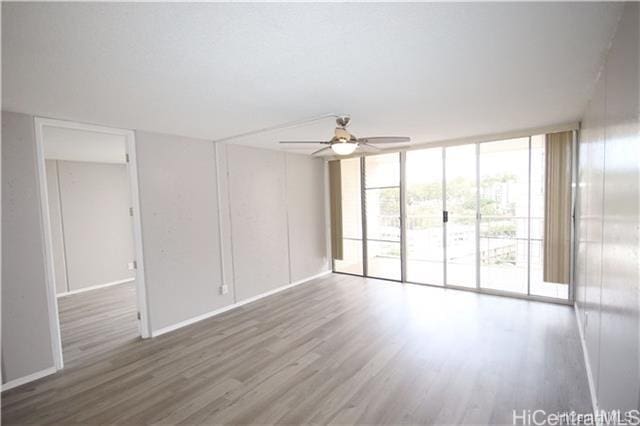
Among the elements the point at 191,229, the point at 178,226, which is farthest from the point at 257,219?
the point at 178,226

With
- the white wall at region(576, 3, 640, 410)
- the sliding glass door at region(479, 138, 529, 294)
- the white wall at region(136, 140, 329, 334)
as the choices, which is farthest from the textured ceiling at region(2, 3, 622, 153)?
the sliding glass door at region(479, 138, 529, 294)

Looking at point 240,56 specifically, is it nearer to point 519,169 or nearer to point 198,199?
point 198,199

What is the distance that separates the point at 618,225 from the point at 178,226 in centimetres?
392

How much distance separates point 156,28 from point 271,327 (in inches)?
123

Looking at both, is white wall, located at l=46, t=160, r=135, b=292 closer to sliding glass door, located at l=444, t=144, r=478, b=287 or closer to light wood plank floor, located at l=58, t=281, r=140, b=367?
light wood plank floor, located at l=58, t=281, r=140, b=367

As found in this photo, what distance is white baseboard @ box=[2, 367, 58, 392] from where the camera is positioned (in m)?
2.49

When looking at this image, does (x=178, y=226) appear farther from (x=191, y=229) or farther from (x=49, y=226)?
(x=49, y=226)

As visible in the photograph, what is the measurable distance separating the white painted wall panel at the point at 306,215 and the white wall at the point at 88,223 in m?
3.05

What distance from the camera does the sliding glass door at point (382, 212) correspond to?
A: 5309 mm

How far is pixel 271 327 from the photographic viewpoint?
354cm

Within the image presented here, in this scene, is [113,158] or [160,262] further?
[113,158]

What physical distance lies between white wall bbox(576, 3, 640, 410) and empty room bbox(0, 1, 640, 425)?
0.07ft

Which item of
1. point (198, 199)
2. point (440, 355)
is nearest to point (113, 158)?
point (198, 199)

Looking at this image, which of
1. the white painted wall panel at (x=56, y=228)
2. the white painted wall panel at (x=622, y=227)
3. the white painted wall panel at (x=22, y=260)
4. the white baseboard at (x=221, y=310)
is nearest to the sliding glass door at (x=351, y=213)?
the white baseboard at (x=221, y=310)
